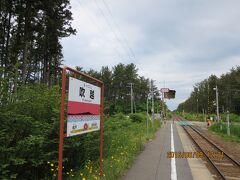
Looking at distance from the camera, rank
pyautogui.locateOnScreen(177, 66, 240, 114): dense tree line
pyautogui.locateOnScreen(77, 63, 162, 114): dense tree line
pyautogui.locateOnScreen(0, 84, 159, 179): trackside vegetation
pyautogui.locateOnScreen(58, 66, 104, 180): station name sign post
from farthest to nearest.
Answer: pyautogui.locateOnScreen(77, 63, 162, 114): dense tree line
pyautogui.locateOnScreen(177, 66, 240, 114): dense tree line
pyautogui.locateOnScreen(0, 84, 159, 179): trackside vegetation
pyautogui.locateOnScreen(58, 66, 104, 180): station name sign post

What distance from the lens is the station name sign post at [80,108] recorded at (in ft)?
15.7

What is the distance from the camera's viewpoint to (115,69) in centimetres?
9469

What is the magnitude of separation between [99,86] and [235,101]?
263ft

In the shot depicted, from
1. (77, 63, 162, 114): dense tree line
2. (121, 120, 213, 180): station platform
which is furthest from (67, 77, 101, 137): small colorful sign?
(77, 63, 162, 114): dense tree line

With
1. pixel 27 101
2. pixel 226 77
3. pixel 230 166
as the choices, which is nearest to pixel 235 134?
pixel 230 166

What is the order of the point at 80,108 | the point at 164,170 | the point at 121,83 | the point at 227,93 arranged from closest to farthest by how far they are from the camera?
the point at 80,108 < the point at 164,170 < the point at 227,93 < the point at 121,83

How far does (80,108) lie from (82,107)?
0.41ft

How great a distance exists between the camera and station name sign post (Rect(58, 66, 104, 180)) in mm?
4797

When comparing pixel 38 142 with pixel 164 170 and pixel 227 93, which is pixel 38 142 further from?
pixel 227 93

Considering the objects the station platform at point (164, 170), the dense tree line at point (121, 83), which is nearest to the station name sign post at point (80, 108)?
the station platform at point (164, 170)

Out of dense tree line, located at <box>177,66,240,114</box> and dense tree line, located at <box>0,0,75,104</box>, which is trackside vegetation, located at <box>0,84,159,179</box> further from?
dense tree line, located at <box>177,66,240,114</box>

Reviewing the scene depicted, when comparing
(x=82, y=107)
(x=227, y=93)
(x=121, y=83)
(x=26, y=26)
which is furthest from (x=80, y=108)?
(x=121, y=83)

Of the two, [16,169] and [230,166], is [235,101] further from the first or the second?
[16,169]

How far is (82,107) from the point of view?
572 centimetres
